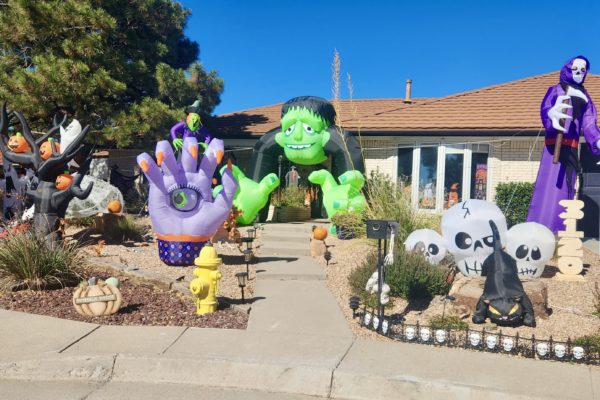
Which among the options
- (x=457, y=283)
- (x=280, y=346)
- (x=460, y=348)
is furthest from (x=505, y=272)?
(x=280, y=346)

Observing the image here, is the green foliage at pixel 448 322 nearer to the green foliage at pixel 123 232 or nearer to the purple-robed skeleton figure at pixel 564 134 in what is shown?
the purple-robed skeleton figure at pixel 564 134

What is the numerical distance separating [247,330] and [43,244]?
316 cm

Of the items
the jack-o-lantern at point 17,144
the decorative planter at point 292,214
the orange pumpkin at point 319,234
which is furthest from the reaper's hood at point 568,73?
the jack-o-lantern at point 17,144

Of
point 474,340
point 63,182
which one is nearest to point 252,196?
point 63,182

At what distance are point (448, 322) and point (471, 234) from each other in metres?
1.87

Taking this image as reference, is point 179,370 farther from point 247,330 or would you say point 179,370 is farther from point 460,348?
point 460,348

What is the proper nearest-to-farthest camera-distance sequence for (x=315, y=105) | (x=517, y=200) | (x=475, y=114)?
1. (x=315, y=105)
2. (x=517, y=200)
3. (x=475, y=114)

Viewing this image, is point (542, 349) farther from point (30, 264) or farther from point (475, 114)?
point (475, 114)

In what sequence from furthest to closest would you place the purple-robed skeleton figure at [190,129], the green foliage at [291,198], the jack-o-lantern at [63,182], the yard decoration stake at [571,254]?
the green foliage at [291,198], the purple-robed skeleton figure at [190,129], the jack-o-lantern at [63,182], the yard decoration stake at [571,254]

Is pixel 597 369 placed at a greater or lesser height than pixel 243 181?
lesser

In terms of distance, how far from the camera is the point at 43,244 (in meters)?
6.98

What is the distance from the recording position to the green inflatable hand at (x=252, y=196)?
1193cm

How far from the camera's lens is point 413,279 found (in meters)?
6.71

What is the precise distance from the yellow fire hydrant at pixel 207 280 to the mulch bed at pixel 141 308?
101 mm
